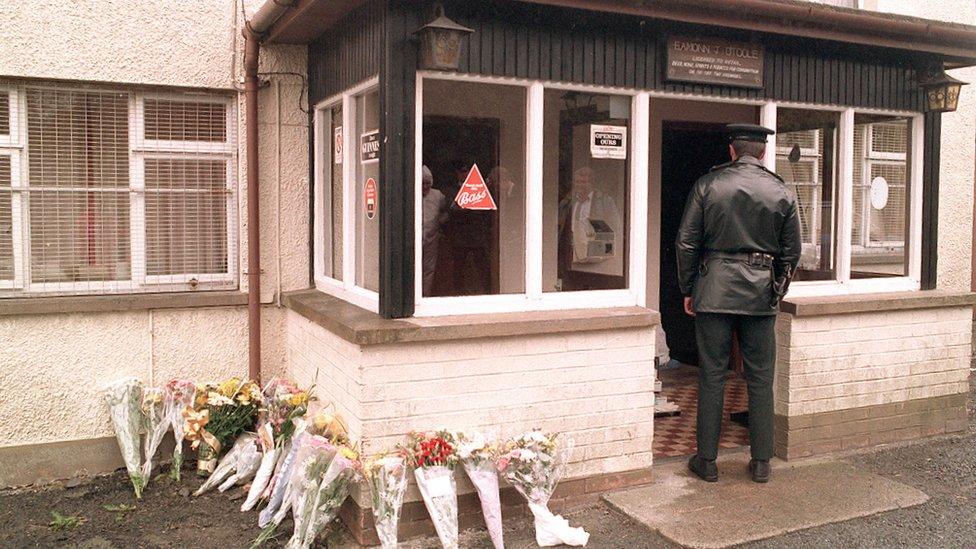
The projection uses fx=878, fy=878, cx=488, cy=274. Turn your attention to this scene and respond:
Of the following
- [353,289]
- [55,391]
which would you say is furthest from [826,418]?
[55,391]

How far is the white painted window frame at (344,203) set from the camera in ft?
17.6

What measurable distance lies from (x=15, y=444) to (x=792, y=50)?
18.8 feet

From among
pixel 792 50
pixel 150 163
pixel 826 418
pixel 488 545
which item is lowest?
pixel 488 545

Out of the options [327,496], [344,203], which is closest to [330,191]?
[344,203]

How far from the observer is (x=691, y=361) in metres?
9.20

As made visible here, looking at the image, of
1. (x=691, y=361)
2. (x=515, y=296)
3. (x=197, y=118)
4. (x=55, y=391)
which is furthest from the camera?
(x=691, y=361)

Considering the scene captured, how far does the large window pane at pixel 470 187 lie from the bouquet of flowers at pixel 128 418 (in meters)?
2.11

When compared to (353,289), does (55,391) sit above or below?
below

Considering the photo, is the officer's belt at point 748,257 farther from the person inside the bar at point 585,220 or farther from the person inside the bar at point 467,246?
the person inside the bar at point 467,246

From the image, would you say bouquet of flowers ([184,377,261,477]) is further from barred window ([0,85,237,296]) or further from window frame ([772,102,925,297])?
window frame ([772,102,925,297])

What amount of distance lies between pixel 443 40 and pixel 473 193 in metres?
1.00

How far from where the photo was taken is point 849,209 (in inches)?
255

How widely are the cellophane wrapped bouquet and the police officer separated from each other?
2.27m

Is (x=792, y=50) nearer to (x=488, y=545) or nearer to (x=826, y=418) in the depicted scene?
(x=826, y=418)
